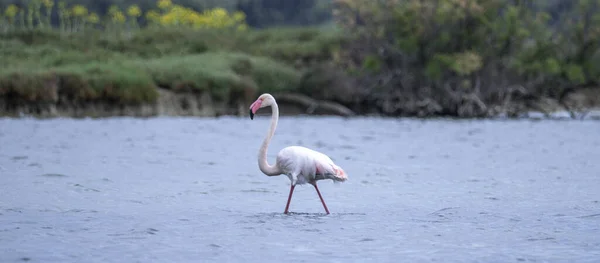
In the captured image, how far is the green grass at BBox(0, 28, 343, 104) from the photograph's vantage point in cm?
4372

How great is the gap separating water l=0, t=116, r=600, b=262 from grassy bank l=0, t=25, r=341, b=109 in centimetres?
1201

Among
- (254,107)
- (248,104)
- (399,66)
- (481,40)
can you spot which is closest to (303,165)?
(254,107)

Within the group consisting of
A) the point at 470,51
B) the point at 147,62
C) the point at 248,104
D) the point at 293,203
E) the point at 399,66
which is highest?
the point at 470,51

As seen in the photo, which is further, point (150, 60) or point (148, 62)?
point (150, 60)

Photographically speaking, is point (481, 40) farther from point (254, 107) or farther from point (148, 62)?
point (254, 107)

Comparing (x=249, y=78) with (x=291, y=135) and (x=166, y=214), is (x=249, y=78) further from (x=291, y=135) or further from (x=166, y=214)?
(x=166, y=214)

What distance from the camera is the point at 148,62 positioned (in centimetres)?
5222

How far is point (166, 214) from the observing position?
1398cm

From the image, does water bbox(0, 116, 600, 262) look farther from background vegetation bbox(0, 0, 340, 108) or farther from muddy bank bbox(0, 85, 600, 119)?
background vegetation bbox(0, 0, 340, 108)

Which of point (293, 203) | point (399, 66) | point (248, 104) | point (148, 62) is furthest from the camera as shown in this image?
point (148, 62)

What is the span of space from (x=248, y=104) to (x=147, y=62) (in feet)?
19.7

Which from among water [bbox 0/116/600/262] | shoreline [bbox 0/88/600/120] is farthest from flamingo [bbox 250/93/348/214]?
shoreline [bbox 0/88/600/120]

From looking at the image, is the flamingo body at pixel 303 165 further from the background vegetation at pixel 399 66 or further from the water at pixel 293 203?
the background vegetation at pixel 399 66

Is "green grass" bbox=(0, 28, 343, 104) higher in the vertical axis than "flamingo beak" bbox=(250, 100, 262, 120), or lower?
lower
